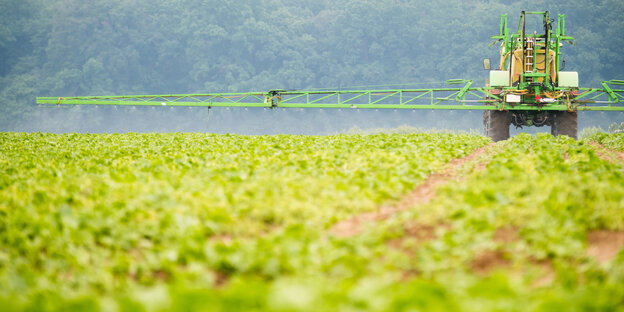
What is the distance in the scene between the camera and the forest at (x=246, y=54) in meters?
70.0

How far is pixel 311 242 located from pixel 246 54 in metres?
70.6

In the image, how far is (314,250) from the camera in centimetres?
468

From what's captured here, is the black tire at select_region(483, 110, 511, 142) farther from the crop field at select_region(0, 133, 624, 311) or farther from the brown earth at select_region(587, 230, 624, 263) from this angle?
the brown earth at select_region(587, 230, 624, 263)

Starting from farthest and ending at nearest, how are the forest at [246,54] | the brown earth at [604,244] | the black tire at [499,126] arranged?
the forest at [246,54], the black tire at [499,126], the brown earth at [604,244]

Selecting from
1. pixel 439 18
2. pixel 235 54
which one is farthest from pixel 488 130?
pixel 439 18

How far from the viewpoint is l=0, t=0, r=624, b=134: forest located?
70.0m

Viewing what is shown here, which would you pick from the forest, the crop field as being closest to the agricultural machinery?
the crop field

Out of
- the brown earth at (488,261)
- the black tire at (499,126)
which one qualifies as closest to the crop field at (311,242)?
the brown earth at (488,261)

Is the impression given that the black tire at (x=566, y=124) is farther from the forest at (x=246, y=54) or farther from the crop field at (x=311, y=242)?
the forest at (x=246, y=54)

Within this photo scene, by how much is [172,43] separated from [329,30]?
20.3 meters

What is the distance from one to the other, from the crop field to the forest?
61.7 m

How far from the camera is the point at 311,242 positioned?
194 inches

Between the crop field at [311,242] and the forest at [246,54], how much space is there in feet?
202

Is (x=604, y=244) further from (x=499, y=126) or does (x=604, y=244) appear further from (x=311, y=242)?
(x=499, y=126)
